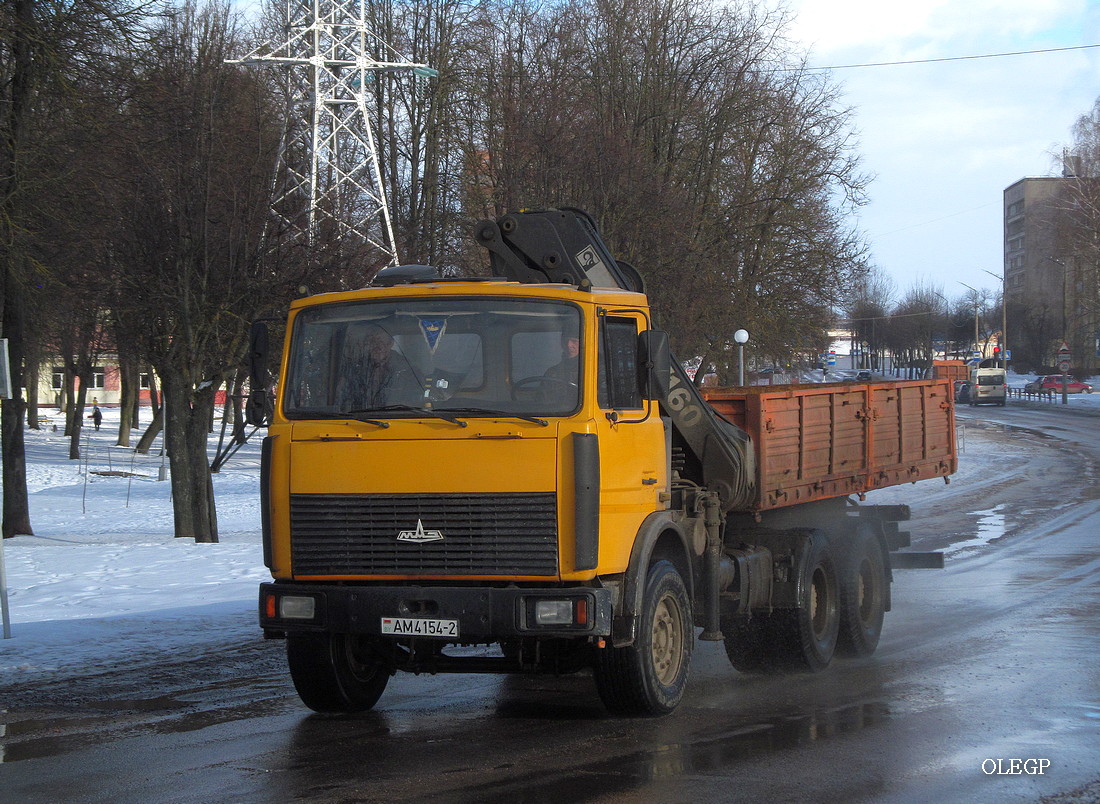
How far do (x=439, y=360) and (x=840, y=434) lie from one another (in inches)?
172

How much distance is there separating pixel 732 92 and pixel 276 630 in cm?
2883

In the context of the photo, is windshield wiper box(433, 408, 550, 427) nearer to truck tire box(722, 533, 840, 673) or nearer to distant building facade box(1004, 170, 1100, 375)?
truck tire box(722, 533, 840, 673)

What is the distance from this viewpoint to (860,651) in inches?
385

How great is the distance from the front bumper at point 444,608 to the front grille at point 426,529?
101 mm

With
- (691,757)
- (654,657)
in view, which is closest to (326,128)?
(654,657)

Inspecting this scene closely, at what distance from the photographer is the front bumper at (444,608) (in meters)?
6.58

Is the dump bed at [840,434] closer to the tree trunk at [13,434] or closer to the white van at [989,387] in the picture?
the tree trunk at [13,434]

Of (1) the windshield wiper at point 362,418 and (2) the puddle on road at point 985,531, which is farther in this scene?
(2) the puddle on road at point 985,531

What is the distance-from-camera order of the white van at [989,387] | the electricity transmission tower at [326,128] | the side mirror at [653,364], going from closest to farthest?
1. the side mirror at [653,364]
2. the electricity transmission tower at [326,128]
3. the white van at [989,387]

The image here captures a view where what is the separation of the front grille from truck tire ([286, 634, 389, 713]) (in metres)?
0.72

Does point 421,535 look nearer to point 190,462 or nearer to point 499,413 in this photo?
point 499,413

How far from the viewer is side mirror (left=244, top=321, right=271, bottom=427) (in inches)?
293

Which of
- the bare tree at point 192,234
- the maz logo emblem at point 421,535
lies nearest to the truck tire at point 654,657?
the maz logo emblem at point 421,535

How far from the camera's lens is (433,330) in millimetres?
7082
